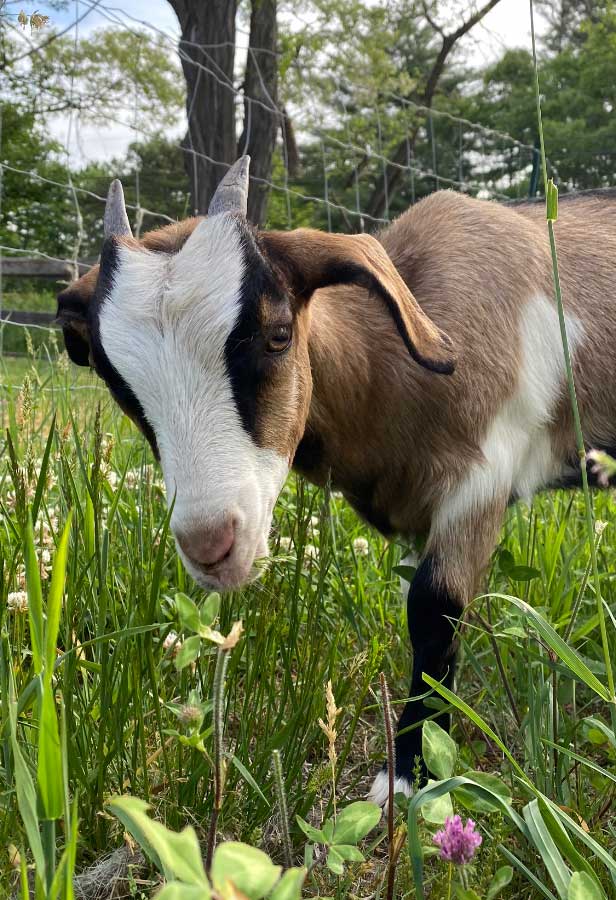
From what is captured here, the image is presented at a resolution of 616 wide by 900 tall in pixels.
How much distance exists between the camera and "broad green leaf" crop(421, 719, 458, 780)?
1037mm

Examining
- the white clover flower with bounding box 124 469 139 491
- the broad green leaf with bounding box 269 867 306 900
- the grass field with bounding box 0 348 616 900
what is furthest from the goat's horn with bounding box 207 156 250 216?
the broad green leaf with bounding box 269 867 306 900

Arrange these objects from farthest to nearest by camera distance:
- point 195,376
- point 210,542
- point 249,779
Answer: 1. point 195,376
2. point 210,542
3. point 249,779

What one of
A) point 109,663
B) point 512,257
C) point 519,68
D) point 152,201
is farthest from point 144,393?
point 519,68

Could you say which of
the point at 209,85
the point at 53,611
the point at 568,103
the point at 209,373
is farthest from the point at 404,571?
the point at 568,103

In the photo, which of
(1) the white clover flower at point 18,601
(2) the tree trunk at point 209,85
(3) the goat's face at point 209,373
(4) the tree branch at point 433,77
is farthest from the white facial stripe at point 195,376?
(4) the tree branch at point 433,77

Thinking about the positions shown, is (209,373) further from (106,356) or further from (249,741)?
(249,741)

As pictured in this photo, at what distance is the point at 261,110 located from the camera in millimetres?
8773

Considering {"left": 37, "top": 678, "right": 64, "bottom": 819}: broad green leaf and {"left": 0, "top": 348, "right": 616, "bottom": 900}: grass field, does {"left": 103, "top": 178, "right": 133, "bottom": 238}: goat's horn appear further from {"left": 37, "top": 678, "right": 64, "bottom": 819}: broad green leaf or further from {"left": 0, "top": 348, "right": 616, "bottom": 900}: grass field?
{"left": 37, "top": 678, "right": 64, "bottom": 819}: broad green leaf

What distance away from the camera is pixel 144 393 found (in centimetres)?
166

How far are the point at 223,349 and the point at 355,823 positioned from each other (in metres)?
0.92

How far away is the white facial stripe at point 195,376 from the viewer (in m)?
1.51

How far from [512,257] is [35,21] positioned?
4.62 feet

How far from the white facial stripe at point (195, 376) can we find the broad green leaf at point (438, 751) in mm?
551

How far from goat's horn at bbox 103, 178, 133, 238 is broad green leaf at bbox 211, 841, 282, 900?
1583 millimetres
